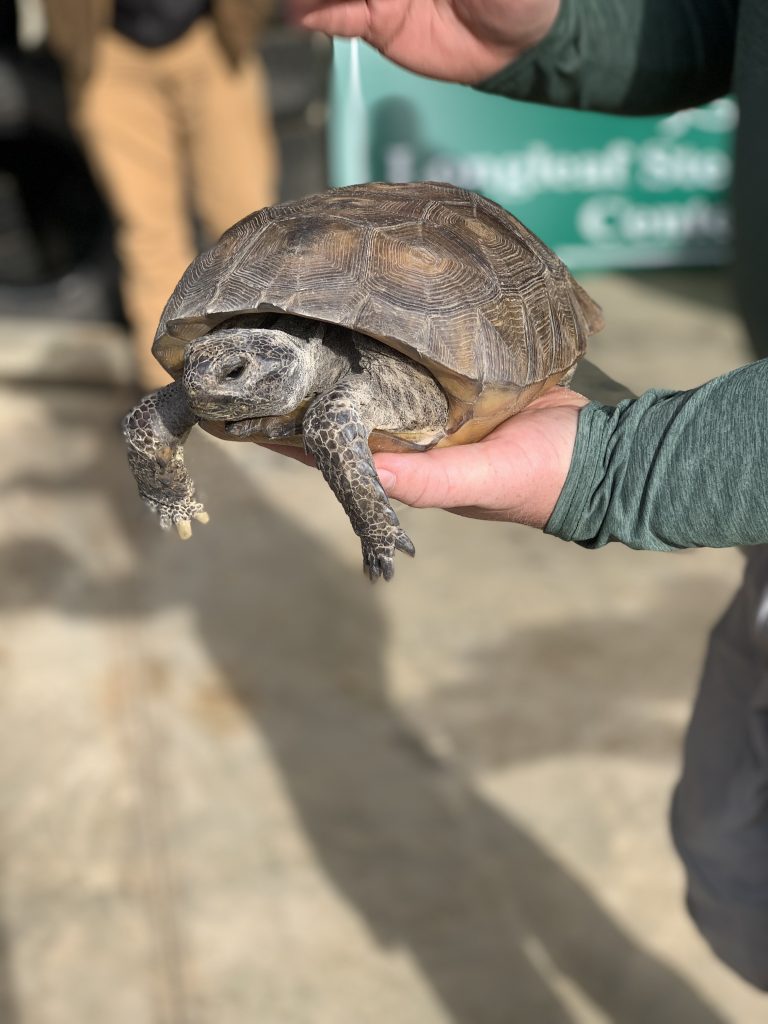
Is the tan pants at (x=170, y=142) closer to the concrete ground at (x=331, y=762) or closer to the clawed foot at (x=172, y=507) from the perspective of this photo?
the concrete ground at (x=331, y=762)

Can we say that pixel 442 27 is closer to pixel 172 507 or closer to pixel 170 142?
pixel 172 507

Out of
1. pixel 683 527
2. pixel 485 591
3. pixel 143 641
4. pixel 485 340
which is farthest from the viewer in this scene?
pixel 485 591

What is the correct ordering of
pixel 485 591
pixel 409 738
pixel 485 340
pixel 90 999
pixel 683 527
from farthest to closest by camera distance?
Answer: pixel 485 591, pixel 409 738, pixel 90 999, pixel 485 340, pixel 683 527

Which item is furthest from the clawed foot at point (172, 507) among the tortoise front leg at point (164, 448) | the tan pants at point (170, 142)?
the tan pants at point (170, 142)

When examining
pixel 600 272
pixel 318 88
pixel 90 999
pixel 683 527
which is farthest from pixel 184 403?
pixel 600 272

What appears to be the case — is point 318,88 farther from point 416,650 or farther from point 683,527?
point 683,527

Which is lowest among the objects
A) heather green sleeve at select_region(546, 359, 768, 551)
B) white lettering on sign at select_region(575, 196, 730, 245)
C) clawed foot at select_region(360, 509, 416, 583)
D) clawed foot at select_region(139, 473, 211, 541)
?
white lettering on sign at select_region(575, 196, 730, 245)

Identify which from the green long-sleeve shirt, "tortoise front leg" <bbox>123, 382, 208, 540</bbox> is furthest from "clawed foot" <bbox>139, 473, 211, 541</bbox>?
the green long-sleeve shirt

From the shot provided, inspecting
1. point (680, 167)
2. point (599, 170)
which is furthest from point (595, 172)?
point (680, 167)

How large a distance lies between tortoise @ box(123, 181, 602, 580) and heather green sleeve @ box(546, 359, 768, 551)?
0.59ft

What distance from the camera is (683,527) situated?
1181 millimetres

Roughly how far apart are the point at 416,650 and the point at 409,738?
0.33m

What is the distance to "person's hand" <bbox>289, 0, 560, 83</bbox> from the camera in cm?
147

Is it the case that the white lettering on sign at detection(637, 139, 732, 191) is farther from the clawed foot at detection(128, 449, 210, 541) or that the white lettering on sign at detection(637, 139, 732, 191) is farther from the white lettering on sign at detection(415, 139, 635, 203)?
the clawed foot at detection(128, 449, 210, 541)
